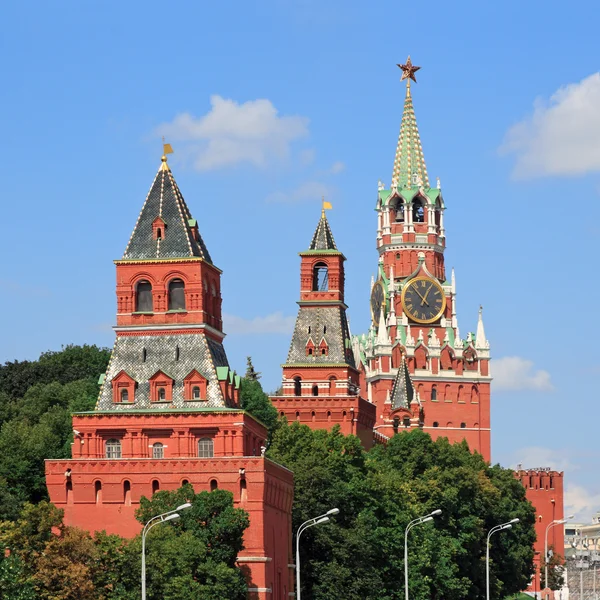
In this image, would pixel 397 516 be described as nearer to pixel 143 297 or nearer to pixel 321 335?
pixel 321 335

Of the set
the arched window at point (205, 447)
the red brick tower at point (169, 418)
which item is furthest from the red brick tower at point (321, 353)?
the arched window at point (205, 447)

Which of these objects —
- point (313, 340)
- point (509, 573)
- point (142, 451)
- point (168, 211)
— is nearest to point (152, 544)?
point (142, 451)

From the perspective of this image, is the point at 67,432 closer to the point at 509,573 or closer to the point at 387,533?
the point at 387,533

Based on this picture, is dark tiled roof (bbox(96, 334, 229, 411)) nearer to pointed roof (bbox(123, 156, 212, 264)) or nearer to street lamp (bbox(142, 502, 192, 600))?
pointed roof (bbox(123, 156, 212, 264))

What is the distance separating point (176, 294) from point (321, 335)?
38301 mm

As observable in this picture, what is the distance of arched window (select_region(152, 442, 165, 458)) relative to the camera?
398 feet

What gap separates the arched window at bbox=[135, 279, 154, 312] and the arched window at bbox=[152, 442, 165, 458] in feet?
26.4

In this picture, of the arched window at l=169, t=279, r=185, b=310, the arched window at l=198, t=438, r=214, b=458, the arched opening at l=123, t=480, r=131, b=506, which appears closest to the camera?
the arched opening at l=123, t=480, r=131, b=506

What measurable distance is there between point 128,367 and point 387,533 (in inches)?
1019

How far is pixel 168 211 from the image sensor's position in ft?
413

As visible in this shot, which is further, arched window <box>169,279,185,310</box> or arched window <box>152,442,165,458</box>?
arched window <box>169,279,185,310</box>

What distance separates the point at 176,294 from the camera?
12456 centimetres

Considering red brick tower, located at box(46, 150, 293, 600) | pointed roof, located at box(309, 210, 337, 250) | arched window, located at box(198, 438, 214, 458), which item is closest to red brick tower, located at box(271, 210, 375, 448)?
pointed roof, located at box(309, 210, 337, 250)

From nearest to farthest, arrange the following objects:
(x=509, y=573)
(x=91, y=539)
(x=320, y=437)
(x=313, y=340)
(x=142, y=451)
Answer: (x=91, y=539)
(x=142, y=451)
(x=320, y=437)
(x=313, y=340)
(x=509, y=573)
